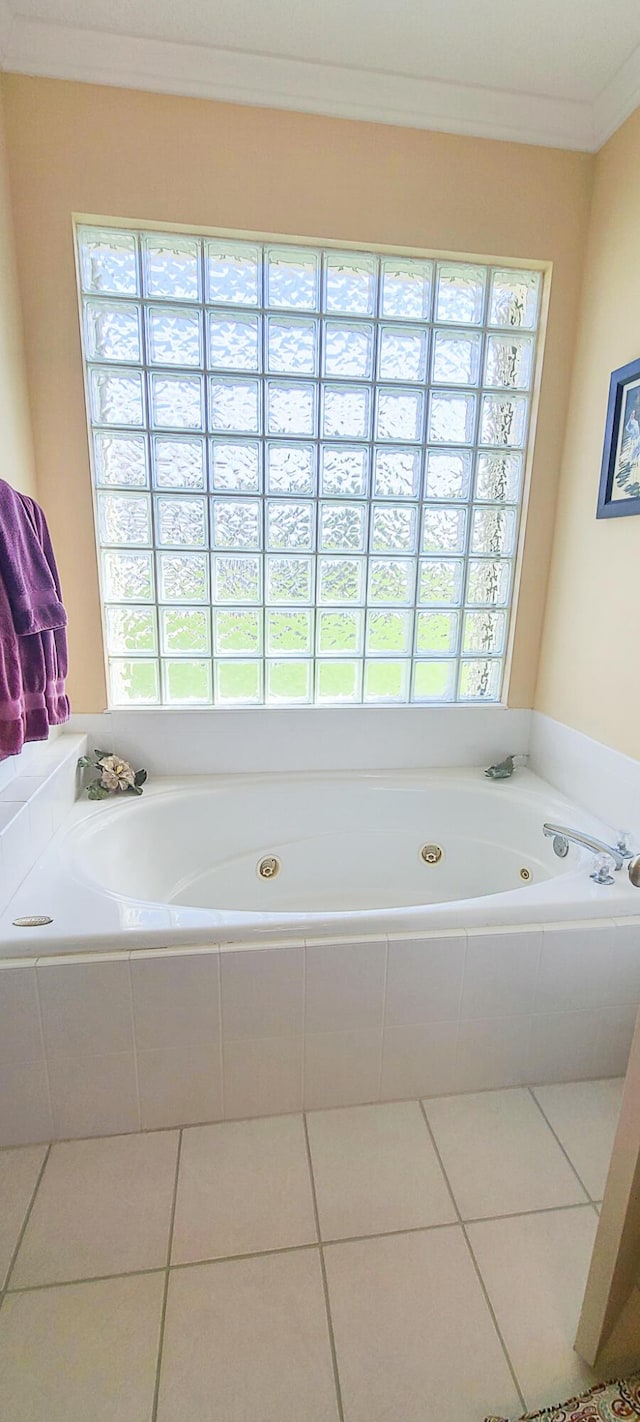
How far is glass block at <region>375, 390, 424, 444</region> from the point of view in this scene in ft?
6.43

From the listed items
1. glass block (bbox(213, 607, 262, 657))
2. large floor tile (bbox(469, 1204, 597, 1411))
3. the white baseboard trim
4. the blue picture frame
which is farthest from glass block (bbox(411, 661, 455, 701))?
large floor tile (bbox(469, 1204, 597, 1411))

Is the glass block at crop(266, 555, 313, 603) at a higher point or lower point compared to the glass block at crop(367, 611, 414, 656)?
higher

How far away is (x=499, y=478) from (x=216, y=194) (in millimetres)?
1172

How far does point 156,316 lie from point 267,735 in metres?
1.33

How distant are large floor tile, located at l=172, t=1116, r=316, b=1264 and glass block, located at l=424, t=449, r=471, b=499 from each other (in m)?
1.84

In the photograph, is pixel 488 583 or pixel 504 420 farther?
pixel 488 583

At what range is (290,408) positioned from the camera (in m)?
1.92

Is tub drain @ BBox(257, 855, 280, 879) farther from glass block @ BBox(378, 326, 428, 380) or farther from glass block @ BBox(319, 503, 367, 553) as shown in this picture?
glass block @ BBox(378, 326, 428, 380)

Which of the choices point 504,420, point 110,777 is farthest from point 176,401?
point 110,777

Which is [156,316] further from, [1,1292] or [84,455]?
[1,1292]

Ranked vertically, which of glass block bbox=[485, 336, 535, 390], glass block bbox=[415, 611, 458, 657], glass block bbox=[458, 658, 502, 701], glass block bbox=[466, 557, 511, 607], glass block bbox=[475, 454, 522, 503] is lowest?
glass block bbox=[458, 658, 502, 701]

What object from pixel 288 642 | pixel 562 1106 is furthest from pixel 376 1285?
pixel 288 642

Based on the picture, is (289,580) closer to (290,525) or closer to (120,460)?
(290,525)

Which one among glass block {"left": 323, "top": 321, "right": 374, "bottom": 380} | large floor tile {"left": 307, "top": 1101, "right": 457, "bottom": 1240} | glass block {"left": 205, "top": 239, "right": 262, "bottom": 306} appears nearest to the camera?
large floor tile {"left": 307, "top": 1101, "right": 457, "bottom": 1240}
